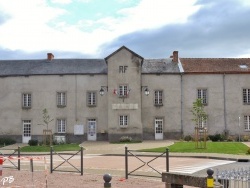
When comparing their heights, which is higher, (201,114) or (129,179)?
(201,114)

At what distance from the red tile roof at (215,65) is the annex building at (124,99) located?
10cm

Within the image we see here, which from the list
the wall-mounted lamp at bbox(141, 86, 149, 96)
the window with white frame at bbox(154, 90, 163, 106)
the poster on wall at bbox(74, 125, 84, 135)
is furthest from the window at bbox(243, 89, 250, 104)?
the poster on wall at bbox(74, 125, 84, 135)

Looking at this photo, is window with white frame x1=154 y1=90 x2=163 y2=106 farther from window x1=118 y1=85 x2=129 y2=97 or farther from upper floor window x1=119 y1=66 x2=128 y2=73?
upper floor window x1=119 y1=66 x2=128 y2=73

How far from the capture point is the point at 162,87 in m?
39.7

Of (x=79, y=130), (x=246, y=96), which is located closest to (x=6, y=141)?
(x=79, y=130)

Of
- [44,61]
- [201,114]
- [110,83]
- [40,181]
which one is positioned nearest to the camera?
[40,181]

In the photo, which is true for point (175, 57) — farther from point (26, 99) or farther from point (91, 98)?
point (26, 99)

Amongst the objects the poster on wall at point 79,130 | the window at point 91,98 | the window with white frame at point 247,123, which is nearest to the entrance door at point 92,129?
the poster on wall at point 79,130

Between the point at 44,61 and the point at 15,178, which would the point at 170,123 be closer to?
the point at 44,61

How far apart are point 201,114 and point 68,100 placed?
13414mm

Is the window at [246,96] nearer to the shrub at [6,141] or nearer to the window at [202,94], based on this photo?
the window at [202,94]

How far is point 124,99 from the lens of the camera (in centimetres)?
3875

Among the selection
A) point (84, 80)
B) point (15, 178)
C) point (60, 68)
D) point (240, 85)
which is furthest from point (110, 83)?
point (15, 178)

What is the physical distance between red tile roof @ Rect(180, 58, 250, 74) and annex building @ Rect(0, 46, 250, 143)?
0.32 feet
